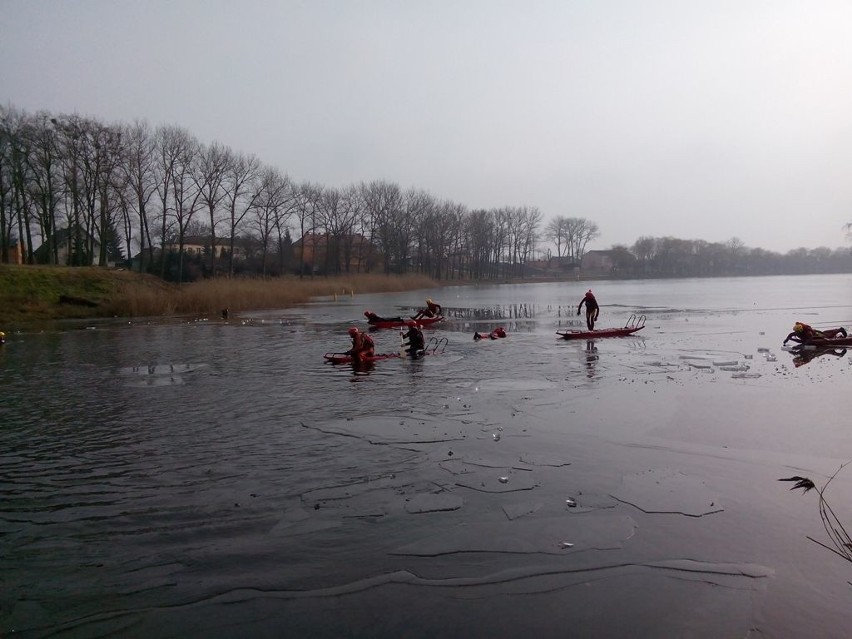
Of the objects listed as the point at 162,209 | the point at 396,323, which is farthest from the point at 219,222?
the point at 396,323

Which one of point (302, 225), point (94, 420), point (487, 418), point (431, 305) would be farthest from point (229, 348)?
point (302, 225)

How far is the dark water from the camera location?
16.3 ft

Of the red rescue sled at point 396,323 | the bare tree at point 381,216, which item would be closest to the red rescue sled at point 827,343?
the red rescue sled at point 396,323

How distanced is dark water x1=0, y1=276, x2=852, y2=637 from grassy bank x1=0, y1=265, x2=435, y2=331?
27083 millimetres

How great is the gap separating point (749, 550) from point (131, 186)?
60.8m

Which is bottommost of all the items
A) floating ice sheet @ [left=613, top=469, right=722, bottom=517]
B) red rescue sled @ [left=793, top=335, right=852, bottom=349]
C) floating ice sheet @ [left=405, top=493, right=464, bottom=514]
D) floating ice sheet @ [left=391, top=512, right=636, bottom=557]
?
floating ice sheet @ [left=391, top=512, right=636, bottom=557]

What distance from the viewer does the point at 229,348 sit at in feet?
→ 75.7

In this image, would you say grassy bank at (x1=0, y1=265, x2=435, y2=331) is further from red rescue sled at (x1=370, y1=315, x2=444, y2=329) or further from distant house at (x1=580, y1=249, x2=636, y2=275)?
distant house at (x1=580, y1=249, x2=636, y2=275)

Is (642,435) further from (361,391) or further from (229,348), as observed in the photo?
(229,348)

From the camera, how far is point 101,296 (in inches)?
1692

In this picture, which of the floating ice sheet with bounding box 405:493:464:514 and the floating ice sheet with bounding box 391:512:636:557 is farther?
the floating ice sheet with bounding box 405:493:464:514

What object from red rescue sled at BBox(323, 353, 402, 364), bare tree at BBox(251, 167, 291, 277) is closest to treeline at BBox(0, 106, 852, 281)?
bare tree at BBox(251, 167, 291, 277)

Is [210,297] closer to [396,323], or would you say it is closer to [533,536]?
[396,323]

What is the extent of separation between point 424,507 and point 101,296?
4243 cm
